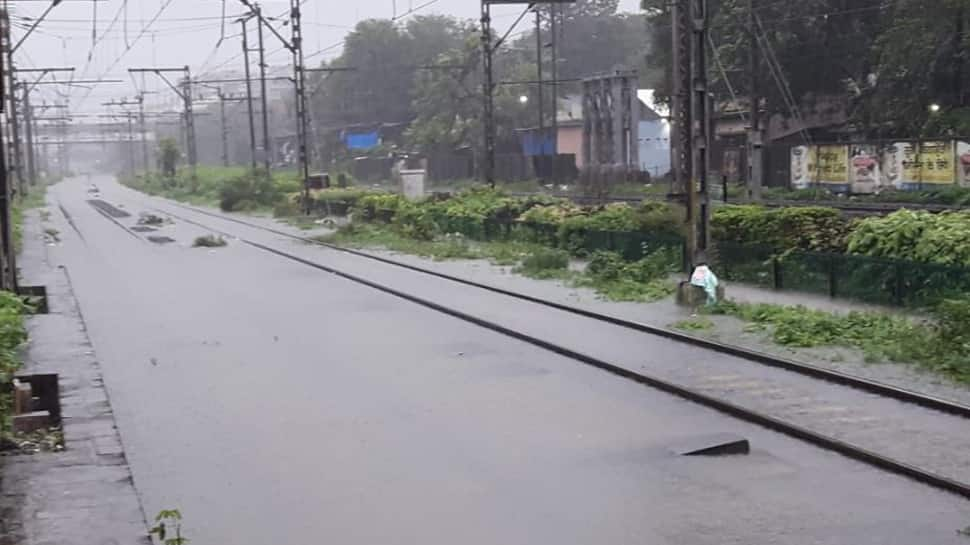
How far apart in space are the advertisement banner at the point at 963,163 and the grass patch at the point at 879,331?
21.8 m

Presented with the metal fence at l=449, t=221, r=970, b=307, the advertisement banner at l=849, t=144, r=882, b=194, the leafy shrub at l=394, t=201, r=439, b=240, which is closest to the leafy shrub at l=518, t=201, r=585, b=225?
the metal fence at l=449, t=221, r=970, b=307

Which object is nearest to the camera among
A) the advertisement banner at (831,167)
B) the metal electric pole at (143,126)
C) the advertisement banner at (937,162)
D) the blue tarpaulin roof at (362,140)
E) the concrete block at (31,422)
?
the concrete block at (31,422)

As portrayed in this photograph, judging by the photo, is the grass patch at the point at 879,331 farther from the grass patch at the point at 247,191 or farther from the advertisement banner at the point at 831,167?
the grass patch at the point at 247,191

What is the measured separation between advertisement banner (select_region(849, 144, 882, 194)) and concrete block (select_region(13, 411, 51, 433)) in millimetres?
33820

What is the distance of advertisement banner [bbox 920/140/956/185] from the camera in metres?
37.5

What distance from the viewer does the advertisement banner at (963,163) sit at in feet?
121

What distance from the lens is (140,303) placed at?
22.8m

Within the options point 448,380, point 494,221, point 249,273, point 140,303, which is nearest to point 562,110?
point 494,221

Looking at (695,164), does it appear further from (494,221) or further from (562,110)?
(562,110)

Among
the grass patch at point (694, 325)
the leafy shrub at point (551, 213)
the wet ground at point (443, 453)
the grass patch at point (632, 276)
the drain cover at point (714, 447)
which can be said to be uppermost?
the leafy shrub at point (551, 213)

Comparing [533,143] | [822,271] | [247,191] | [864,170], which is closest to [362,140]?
[533,143]

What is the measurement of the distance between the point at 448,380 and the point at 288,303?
867 centimetres

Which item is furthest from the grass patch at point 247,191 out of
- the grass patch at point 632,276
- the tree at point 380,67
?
the grass patch at point 632,276

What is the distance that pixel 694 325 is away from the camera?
1673cm
